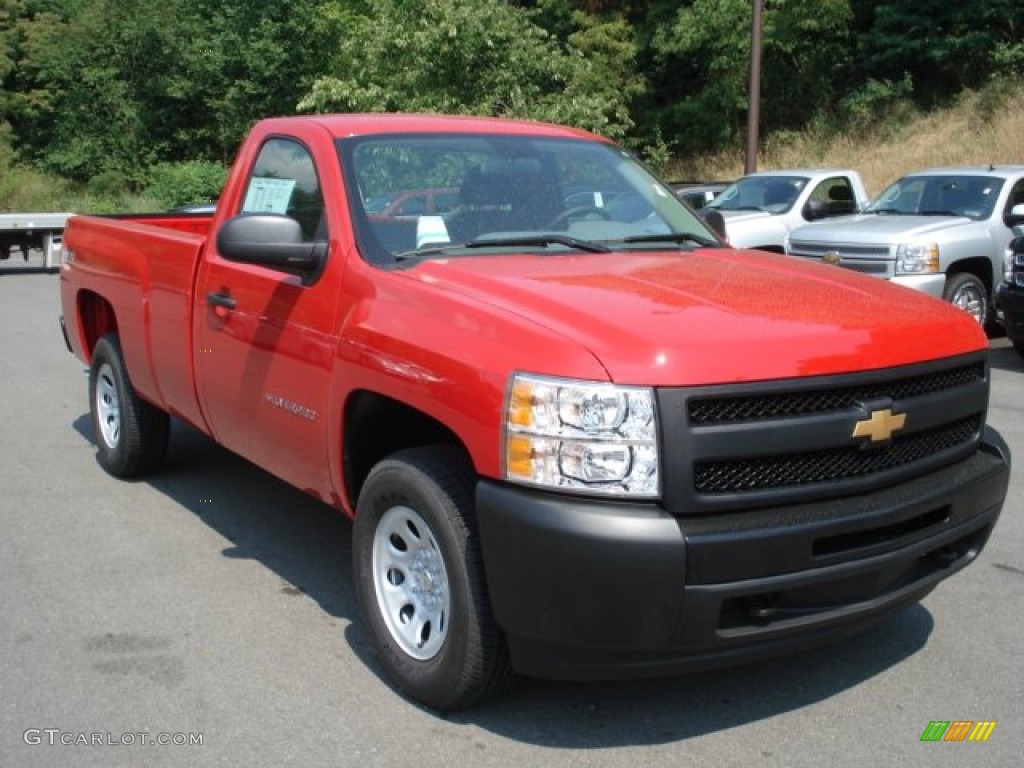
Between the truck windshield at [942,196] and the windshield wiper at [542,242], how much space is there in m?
8.81

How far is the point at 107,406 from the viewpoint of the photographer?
6.89 m

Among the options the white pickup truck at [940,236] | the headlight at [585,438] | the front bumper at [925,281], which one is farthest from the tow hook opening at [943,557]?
the front bumper at [925,281]

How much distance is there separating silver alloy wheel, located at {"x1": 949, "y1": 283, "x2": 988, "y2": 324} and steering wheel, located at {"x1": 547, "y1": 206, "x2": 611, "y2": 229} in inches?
296

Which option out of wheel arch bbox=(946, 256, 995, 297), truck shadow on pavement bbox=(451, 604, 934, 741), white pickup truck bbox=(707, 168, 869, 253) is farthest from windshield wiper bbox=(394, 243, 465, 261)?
white pickup truck bbox=(707, 168, 869, 253)

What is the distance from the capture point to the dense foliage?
22.5 meters

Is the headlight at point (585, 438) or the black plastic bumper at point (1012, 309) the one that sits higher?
the headlight at point (585, 438)

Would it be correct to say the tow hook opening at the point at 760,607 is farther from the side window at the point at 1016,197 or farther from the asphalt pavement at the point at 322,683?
the side window at the point at 1016,197

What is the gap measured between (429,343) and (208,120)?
40.4 m

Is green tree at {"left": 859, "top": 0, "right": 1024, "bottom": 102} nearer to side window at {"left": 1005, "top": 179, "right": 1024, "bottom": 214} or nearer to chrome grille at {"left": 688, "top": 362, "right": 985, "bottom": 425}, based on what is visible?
side window at {"left": 1005, "top": 179, "right": 1024, "bottom": 214}

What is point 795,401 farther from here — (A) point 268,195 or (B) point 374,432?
(A) point 268,195

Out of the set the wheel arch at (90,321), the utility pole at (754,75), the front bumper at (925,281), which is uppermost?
the utility pole at (754,75)

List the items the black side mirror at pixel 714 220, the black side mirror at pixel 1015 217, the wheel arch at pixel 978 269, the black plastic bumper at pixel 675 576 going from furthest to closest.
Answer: the black side mirror at pixel 1015 217 < the wheel arch at pixel 978 269 < the black side mirror at pixel 714 220 < the black plastic bumper at pixel 675 576

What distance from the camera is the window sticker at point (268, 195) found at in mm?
4953

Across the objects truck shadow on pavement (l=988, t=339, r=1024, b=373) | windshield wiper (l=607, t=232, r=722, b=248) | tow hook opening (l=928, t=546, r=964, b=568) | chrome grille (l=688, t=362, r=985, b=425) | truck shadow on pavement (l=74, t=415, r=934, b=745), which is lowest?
truck shadow on pavement (l=988, t=339, r=1024, b=373)
